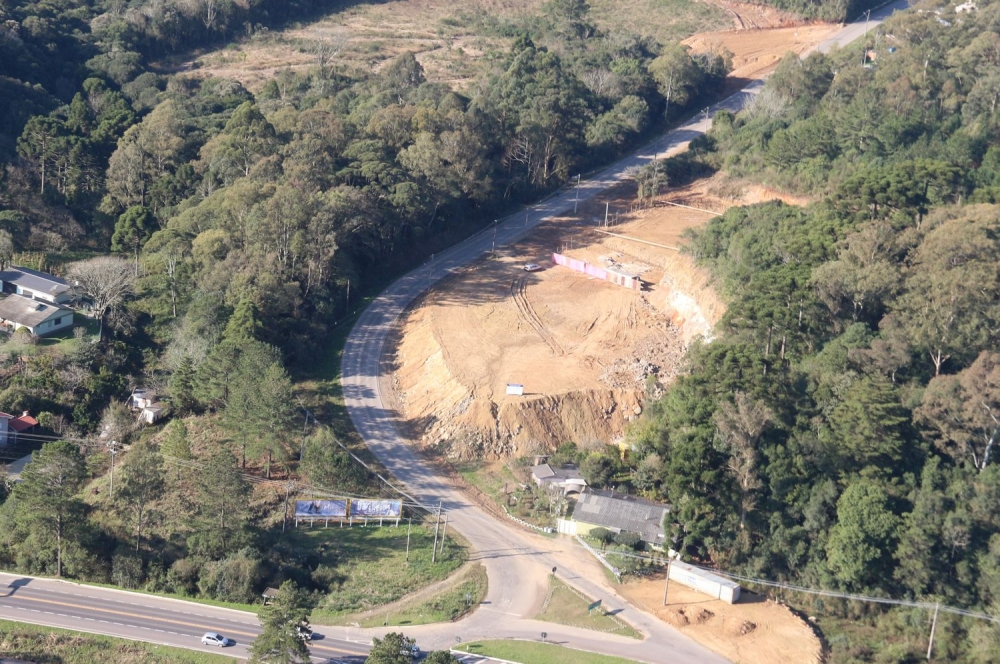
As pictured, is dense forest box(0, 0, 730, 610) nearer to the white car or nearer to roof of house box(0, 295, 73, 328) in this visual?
roof of house box(0, 295, 73, 328)

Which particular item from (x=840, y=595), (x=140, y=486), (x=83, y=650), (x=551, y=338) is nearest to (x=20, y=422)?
(x=140, y=486)

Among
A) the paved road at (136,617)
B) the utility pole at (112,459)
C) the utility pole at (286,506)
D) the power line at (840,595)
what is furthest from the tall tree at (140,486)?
the power line at (840,595)

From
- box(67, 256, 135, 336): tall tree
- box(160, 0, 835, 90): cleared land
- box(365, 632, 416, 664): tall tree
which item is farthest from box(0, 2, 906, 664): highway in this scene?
box(160, 0, 835, 90): cleared land

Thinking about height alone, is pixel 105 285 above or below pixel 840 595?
above

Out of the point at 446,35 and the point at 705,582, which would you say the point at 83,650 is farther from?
the point at 446,35

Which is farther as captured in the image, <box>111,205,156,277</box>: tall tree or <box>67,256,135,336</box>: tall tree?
<box>111,205,156,277</box>: tall tree

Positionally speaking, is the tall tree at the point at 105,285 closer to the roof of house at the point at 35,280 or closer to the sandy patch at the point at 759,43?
the roof of house at the point at 35,280
